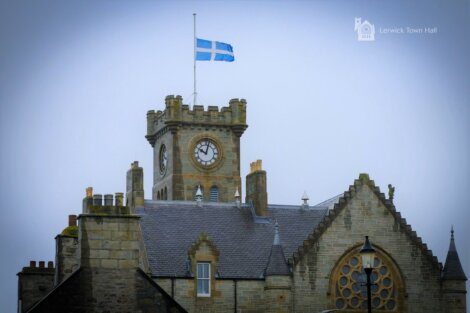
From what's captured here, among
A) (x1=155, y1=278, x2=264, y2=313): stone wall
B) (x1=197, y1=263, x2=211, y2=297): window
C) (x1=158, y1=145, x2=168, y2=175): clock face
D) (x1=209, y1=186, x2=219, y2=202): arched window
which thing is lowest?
(x1=155, y1=278, x2=264, y2=313): stone wall

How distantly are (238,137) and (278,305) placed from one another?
115 feet

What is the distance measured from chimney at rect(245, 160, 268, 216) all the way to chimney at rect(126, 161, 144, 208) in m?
5.68

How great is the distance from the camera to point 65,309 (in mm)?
45781

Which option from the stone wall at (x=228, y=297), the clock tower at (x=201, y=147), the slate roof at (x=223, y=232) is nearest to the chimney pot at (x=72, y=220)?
the slate roof at (x=223, y=232)

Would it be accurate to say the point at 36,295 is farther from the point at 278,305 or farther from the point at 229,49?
the point at 229,49

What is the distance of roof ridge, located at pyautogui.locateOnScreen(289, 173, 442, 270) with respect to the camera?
242 feet

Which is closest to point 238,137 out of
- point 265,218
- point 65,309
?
point 265,218

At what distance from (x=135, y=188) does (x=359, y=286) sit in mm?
12730

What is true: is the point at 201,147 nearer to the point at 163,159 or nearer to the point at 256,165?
the point at 163,159

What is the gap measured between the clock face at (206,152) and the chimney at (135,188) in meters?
22.6

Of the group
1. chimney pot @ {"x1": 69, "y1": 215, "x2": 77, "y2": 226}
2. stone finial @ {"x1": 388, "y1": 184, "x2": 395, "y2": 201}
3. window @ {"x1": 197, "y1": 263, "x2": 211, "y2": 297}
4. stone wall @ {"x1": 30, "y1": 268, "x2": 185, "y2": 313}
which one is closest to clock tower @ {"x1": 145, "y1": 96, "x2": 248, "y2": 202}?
stone finial @ {"x1": 388, "y1": 184, "x2": 395, "y2": 201}

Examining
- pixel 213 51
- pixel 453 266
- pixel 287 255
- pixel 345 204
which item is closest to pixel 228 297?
pixel 287 255

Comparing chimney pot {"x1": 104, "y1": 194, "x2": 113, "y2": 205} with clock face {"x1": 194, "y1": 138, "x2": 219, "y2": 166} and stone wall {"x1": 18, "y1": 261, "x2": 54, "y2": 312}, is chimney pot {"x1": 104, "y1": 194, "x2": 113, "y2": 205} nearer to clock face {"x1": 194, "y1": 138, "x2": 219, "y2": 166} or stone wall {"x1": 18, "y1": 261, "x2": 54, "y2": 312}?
stone wall {"x1": 18, "y1": 261, "x2": 54, "y2": 312}

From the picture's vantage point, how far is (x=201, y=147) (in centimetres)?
10600
